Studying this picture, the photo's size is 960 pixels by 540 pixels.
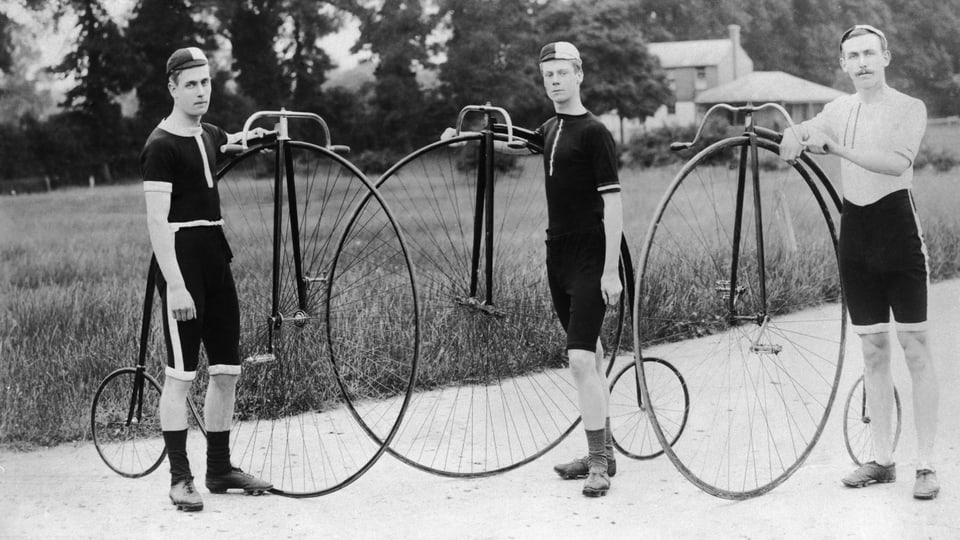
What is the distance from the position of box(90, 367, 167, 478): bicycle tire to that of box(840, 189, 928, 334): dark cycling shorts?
2.80m

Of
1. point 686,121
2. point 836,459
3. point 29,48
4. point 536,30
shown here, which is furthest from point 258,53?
point 836,459

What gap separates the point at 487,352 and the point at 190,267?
141 cm

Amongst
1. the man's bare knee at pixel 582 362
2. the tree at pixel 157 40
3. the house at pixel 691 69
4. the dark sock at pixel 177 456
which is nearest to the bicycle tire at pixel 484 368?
the man's bare knee at pixel 582 362

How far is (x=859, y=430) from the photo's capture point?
5262 millimetres

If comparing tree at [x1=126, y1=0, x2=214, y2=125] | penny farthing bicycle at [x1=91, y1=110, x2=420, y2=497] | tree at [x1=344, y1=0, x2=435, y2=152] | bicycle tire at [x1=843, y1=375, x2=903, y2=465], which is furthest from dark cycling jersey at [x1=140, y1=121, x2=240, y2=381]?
tree at [x1=344, y1=0, x2=435, y2=152]

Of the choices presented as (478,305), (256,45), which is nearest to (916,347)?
(478,305)

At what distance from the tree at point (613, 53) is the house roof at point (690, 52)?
0.08m

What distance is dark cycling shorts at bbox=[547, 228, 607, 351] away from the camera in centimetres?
419

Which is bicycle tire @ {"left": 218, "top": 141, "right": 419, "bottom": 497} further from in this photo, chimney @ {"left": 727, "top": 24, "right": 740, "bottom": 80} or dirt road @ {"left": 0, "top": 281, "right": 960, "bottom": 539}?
chimney @ {"left": 727, "top": 24, "right": 740, "bottom": 80}

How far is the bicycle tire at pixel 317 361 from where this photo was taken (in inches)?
171

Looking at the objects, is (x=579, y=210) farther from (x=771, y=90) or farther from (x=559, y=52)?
(x=771, y=90)

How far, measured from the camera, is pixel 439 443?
4895 millimetres

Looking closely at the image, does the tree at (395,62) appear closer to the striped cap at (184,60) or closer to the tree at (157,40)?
the tree at (157,40)

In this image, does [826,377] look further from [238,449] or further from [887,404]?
[238,449]
